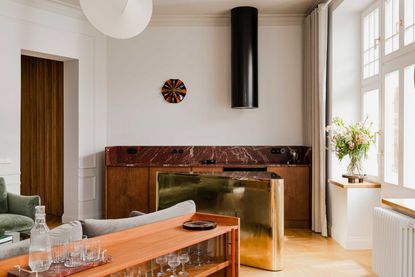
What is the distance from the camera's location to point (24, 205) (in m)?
4.72

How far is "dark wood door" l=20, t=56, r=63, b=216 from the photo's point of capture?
6.89 m

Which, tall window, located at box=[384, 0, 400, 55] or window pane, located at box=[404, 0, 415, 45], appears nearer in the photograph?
window pane, located at box=[404, 0, 415, 45]

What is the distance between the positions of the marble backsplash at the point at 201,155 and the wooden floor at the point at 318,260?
139 centimetres

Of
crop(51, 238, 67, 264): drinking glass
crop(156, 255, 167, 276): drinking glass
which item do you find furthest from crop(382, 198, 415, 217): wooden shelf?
crop(51, 238, 67, 264): drinking glass

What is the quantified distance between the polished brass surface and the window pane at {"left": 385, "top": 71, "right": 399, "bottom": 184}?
1259 mm

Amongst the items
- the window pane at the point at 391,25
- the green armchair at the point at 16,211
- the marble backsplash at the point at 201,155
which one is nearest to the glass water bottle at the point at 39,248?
the green armchair at the point at 16,211

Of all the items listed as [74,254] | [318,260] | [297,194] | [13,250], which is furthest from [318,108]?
[13,250]

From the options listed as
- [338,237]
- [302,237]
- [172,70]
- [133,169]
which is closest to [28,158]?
[133,169]

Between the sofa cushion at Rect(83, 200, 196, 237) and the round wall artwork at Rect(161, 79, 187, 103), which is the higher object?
the round wall artwork at Rect(161, 79, 187, 103)

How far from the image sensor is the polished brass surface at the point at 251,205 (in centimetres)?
407

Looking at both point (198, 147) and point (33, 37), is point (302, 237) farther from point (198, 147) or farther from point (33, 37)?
point (33, 37)

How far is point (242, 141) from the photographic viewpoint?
667cm

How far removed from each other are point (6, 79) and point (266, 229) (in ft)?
11.5

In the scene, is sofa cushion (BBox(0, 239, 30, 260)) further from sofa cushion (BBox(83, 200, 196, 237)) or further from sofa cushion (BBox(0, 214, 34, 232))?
sofa cushion (BBox(0, 214, 34, 232))
